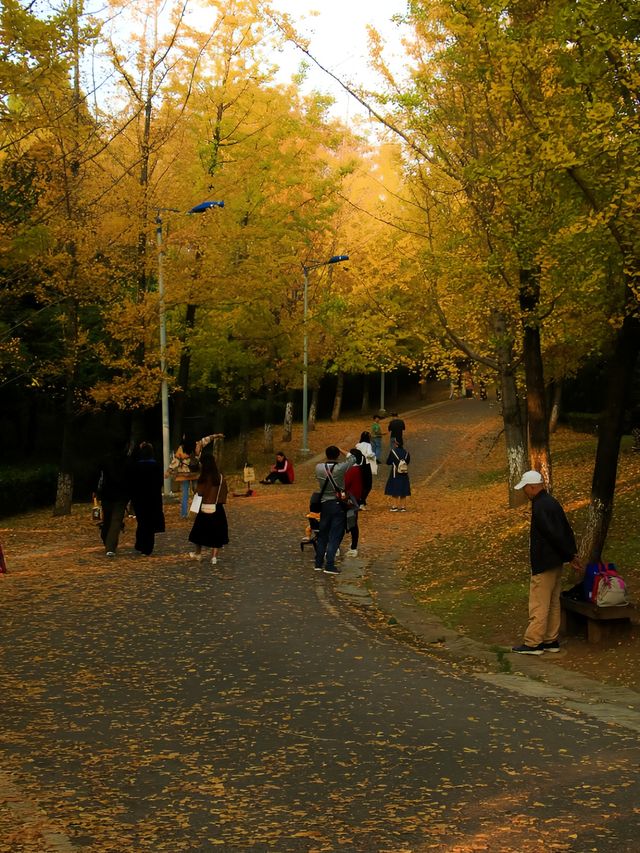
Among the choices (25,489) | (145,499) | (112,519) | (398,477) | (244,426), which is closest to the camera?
(145,499)

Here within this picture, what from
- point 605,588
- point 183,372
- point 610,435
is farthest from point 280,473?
point 605,588

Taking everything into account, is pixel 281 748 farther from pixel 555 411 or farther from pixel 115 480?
pixel 555 411

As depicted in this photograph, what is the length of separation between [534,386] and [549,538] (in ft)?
22.0

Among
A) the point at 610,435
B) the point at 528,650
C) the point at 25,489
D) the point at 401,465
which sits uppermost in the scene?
the point at 610,435

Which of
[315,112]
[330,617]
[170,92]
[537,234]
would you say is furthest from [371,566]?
[315,112]

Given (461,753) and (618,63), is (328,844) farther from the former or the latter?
(618,63)

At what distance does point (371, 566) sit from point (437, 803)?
→ 11.2 metres

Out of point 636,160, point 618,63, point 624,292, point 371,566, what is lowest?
point 371,566

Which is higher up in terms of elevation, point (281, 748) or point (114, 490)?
point (114, 490)

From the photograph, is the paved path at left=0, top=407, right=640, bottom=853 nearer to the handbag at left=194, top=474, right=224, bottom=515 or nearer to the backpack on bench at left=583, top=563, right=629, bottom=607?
the backpack on bench at left=583, top=563, right=629, bottom=607

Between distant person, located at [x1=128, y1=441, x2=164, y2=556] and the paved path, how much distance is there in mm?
5498

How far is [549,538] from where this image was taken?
10359 mm

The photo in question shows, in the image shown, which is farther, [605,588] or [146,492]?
[146,492]

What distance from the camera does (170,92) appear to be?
28.4 meters
